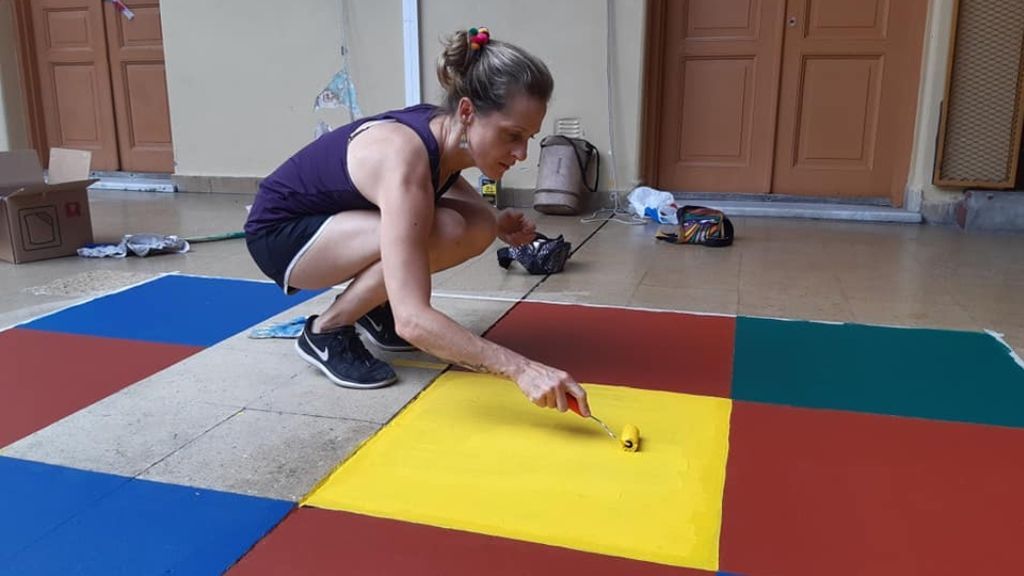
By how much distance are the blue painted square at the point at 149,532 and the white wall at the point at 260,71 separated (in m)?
4.30

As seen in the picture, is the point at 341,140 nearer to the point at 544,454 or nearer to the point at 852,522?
the point at 544,454

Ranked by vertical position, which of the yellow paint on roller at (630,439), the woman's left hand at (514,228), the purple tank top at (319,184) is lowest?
the yellow paint on roller at (630,439)

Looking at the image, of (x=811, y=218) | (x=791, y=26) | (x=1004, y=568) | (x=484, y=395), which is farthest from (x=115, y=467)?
Result: (x=791, y=26)

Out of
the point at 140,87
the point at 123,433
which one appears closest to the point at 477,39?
the point at 123,433

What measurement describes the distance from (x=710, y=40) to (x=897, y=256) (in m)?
2.01

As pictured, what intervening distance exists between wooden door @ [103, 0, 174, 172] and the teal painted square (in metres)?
5.24

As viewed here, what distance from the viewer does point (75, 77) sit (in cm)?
634

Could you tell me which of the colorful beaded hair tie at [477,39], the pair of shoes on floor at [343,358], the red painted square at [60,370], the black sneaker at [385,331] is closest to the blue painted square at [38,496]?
the red painted square at [60,370]

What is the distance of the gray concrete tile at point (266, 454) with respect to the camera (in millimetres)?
1492

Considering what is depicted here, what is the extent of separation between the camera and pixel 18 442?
1.65 metres

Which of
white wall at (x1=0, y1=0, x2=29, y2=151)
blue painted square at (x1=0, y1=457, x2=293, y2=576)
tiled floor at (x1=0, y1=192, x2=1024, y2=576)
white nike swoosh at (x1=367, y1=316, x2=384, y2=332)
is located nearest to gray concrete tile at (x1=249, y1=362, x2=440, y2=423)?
tiled floor at (x1=0, y1=192, x2=1024, y2=576)

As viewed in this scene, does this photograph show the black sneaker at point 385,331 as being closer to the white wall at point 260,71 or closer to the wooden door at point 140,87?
the white wall at point 260,71

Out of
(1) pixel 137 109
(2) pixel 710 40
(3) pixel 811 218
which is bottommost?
(3) pixel 811 218

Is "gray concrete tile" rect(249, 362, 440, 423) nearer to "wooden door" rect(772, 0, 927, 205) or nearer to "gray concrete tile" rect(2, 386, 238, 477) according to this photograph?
"gray concrete tile" rect(2, 386, 238, 477)
